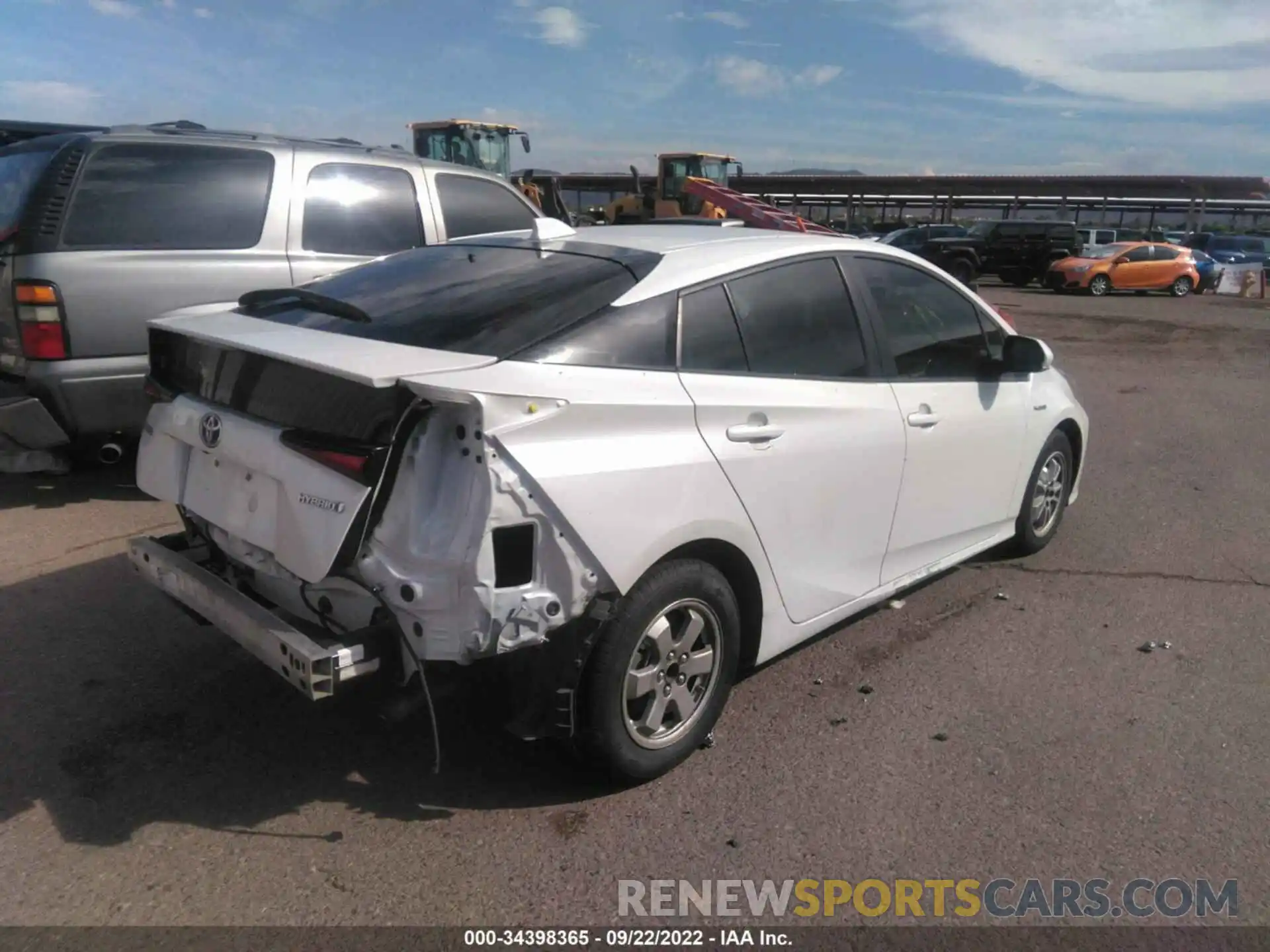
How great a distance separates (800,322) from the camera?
365 centimetres

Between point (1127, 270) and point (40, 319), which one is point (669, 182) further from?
point (40, 319)

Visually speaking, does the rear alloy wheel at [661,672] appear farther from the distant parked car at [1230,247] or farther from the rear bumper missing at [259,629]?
the distant parked car at [1230,247]

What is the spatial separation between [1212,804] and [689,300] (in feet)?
7.89

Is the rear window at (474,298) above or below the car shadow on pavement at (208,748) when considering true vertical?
above

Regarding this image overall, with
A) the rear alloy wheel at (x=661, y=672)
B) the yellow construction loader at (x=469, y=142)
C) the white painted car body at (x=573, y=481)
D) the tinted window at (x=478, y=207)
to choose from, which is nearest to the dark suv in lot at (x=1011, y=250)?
the yellow construction loader at (x=469, y=142)

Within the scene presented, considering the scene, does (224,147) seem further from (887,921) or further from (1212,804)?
(1212,804)

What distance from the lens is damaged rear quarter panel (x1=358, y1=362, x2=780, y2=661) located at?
253 centimetres

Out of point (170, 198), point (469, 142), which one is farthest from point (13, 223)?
point (469, 142)

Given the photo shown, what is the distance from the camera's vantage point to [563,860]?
2.79 meters

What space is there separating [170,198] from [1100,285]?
26051mm

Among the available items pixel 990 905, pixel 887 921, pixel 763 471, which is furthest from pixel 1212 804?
pixel 763 471

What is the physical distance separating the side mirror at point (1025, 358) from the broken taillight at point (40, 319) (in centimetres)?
486

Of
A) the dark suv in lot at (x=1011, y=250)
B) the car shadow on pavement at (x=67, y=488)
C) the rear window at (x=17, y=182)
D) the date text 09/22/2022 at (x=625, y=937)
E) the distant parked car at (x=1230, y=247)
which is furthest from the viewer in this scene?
the distant parked car at (x=1230, y=247)

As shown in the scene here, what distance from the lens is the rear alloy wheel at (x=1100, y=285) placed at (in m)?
26.1
